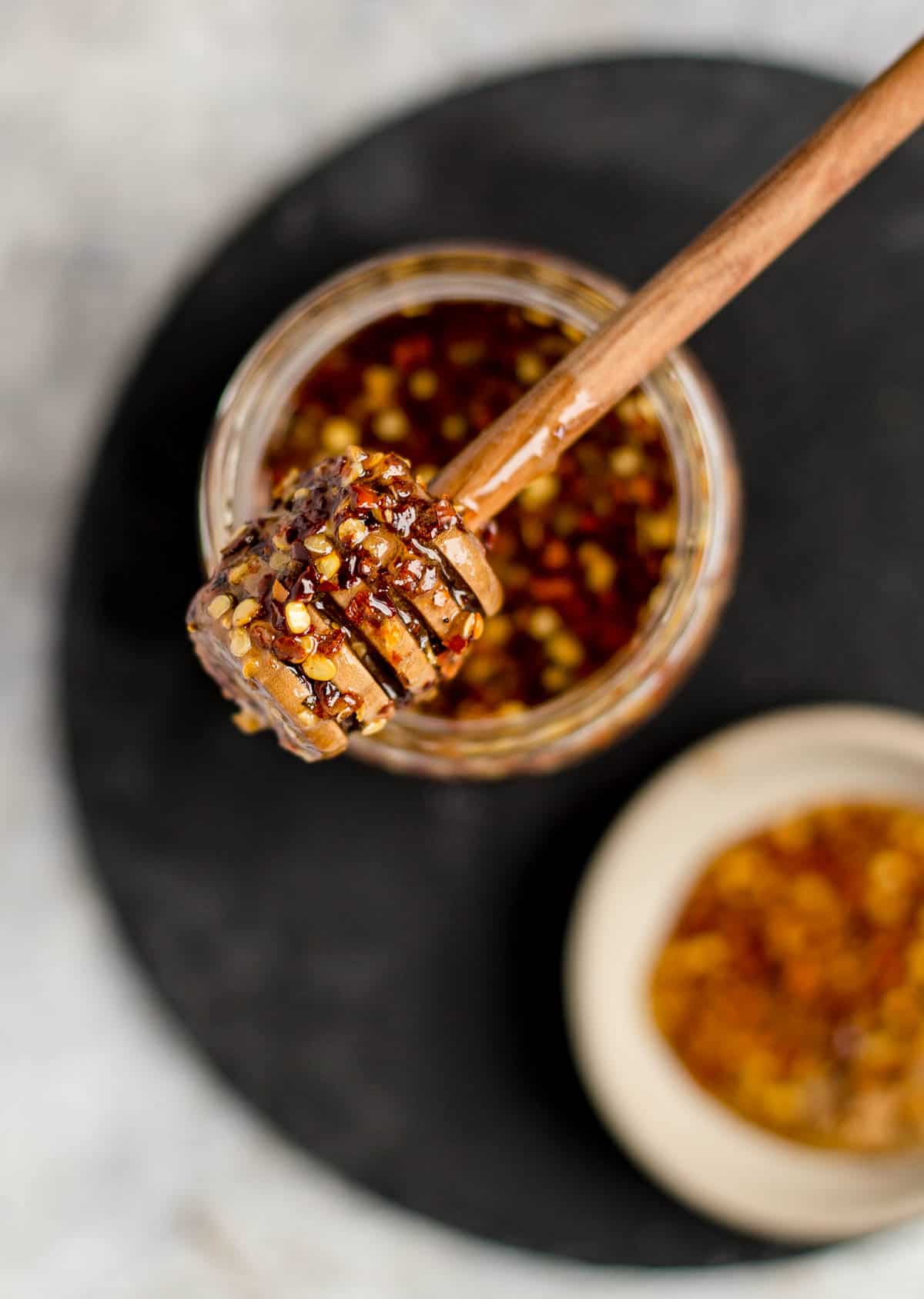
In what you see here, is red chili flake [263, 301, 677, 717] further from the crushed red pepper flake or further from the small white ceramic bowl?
the crushed red pepper flake

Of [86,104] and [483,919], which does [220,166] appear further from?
[483,919]

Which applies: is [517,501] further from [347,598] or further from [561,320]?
[347,598]

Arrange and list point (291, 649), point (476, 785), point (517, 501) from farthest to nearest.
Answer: point (476, 785) < point (517, 501) < point (291, 649)

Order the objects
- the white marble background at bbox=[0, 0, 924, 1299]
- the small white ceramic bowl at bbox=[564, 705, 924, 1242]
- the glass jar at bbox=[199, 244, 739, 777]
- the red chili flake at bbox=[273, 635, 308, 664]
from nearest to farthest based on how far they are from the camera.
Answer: the red chili flake at bbox=[273, 635, 308, 664], the glass jar at bbox=[199, 244, 739, 777], the small white ceramic bowl at bbox=[564, 705, 924, 1242], the white marble background at bbox=[0, 0, 924, 1299]

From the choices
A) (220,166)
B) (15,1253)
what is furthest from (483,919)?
(220,166)

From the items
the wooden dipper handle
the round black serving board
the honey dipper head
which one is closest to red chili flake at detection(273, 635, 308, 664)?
the honey dipper head

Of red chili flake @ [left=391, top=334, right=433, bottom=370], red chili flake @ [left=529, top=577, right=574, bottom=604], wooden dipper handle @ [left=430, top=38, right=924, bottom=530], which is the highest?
red chili flake @ [left=391, top=334, right=433, bottom=370]

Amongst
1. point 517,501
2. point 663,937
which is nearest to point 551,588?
point 517,501
